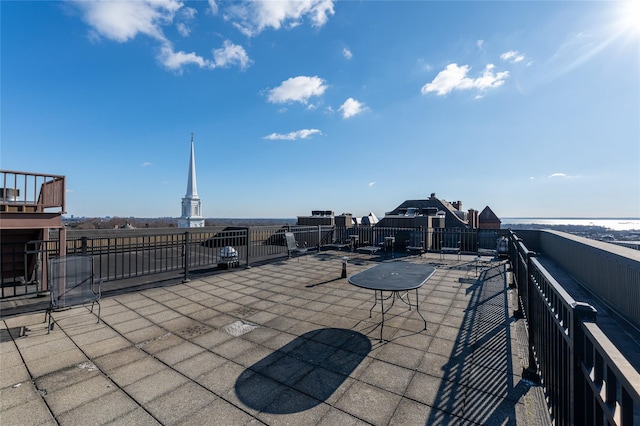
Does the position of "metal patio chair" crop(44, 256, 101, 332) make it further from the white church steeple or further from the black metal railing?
the white church steeple

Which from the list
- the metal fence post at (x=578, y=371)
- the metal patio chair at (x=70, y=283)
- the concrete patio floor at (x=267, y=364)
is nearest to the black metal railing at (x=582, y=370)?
the metal fence post at (x=578, y=371)

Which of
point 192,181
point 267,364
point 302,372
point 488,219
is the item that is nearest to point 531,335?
point 302,372

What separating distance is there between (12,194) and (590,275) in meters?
17.4

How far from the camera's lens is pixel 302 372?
2.74 meters

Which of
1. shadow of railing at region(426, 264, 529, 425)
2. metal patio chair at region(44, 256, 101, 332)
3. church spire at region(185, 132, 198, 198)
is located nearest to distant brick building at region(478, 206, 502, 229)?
church spire at region(185, 132, 198, 198)

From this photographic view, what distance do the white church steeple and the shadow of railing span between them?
35.3m

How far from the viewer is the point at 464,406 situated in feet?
7.34

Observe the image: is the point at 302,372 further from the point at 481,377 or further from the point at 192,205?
the point at 192,205

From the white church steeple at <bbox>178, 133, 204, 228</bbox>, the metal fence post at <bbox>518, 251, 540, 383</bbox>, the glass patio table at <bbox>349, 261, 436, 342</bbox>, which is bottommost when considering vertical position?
the metal fence post at <bbox>518, 251, 540, 383</bbox>

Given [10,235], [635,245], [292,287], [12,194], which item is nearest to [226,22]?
[12,194]

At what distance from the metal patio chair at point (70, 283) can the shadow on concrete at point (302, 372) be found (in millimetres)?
2887

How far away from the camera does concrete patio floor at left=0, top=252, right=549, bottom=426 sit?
7.13ft

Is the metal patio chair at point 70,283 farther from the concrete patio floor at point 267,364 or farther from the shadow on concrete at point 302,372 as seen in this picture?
the shadow on concrete at point 302,372

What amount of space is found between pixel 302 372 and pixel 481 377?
1795 mm
